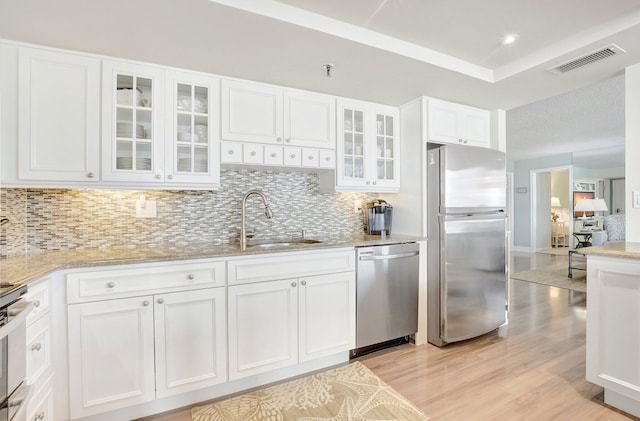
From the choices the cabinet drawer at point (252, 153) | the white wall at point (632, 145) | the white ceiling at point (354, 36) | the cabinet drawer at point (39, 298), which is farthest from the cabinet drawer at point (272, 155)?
the white wall at point (632, 145)

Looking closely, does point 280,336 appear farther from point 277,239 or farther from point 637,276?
point 637,276

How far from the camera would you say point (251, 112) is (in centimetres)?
239

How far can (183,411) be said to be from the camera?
189cm

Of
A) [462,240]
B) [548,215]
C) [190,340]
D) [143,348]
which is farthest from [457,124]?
[548,215]

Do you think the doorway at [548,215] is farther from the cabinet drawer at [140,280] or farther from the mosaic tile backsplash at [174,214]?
the cabinet drawer at [140,280]

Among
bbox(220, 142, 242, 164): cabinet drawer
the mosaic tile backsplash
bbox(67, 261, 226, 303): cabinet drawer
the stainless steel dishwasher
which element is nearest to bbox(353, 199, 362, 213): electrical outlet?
the mosaic tile backsplash

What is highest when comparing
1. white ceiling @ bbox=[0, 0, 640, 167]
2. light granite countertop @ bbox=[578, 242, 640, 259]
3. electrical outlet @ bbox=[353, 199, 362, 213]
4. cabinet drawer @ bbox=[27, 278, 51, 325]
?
white ceiling @ bbox=[0, 0, 640, 167]

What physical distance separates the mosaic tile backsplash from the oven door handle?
1.00 meters

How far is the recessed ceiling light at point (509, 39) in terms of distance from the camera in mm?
2027

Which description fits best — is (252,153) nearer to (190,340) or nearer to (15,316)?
(190,340)

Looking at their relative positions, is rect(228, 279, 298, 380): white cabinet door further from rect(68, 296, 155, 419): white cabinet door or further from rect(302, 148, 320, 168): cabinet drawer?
rect(302, 148, 320, 168): cabinet drawer

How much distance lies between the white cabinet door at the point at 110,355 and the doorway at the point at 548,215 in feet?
28.5

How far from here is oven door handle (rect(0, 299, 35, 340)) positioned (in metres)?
1.03

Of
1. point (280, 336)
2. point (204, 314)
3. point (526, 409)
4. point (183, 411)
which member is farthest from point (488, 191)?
point (183, 411)
